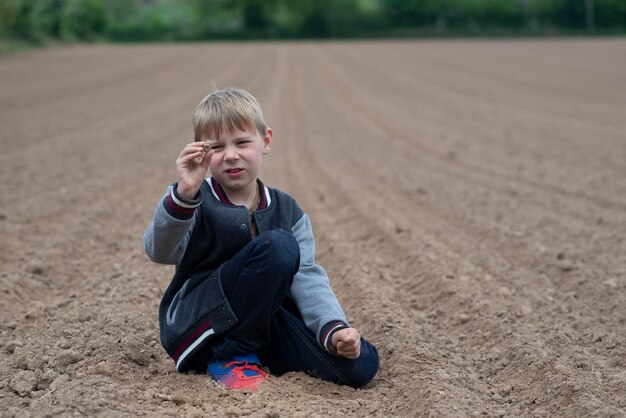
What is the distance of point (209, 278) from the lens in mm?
3834

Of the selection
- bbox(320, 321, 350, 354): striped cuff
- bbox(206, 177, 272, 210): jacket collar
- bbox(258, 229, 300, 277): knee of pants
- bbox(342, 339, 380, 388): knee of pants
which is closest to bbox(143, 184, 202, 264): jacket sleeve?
bbox(206, 177, 272, 210): jacket collar

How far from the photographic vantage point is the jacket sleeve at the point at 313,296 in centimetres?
383

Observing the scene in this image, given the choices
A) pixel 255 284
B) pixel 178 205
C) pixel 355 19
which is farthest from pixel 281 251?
pixel 355 19

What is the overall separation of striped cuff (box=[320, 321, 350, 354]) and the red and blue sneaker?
31cm

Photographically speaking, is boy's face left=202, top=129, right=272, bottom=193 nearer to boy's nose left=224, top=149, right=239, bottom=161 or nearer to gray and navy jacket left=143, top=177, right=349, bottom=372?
boy's nose left=224, top=149, right=239, bottom=161

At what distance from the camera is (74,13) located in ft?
165

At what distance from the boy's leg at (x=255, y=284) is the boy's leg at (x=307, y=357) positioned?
0.15 m

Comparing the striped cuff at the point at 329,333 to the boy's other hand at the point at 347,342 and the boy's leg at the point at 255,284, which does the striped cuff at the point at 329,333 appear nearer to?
the boy's other hand at the point at 347,342

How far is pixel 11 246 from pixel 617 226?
5129mm

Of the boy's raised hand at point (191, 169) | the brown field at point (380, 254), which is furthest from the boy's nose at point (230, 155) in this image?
the brown field at point (380, 254)

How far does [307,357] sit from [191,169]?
106 centimetres

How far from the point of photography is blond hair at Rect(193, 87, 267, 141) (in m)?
Result: 3.83

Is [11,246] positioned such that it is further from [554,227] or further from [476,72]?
[476,72]

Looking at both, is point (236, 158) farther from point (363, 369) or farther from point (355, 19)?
point (355, 19)
